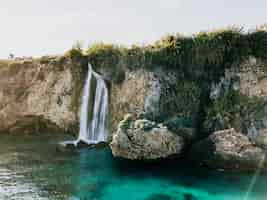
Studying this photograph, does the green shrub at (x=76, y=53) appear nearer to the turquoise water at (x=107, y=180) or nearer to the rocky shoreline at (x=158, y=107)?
the rocky shoreline at (x=158, y=107)

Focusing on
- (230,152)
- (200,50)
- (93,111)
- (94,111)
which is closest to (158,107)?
(200,50)

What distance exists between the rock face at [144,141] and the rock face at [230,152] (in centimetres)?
198

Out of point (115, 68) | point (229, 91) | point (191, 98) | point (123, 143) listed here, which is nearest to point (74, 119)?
point (115, 68)

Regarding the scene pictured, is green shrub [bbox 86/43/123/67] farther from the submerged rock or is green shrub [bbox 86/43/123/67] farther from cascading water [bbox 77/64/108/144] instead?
the submerged rock

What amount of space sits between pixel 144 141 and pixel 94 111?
22.6 ft

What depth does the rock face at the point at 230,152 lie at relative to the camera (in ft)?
47.8

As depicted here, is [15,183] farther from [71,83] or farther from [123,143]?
[71,83]

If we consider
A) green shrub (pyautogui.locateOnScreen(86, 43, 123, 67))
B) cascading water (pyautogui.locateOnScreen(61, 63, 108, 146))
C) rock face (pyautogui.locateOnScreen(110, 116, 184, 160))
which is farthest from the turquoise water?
green shrub (pyautogui.locateOnScreen(86, 43, 123, 67))

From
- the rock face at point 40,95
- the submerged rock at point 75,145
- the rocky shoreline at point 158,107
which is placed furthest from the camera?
the rock face at point 40,95

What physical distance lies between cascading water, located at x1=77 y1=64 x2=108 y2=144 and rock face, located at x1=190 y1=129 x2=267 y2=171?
325 inches

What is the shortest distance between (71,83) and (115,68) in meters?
4.20

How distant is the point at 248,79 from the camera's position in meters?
17.3

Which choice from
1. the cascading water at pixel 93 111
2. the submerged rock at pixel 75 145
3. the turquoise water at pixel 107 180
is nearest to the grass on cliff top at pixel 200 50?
the cascading water at pixel 93 111

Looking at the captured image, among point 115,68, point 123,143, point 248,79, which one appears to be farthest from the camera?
point 115,68
